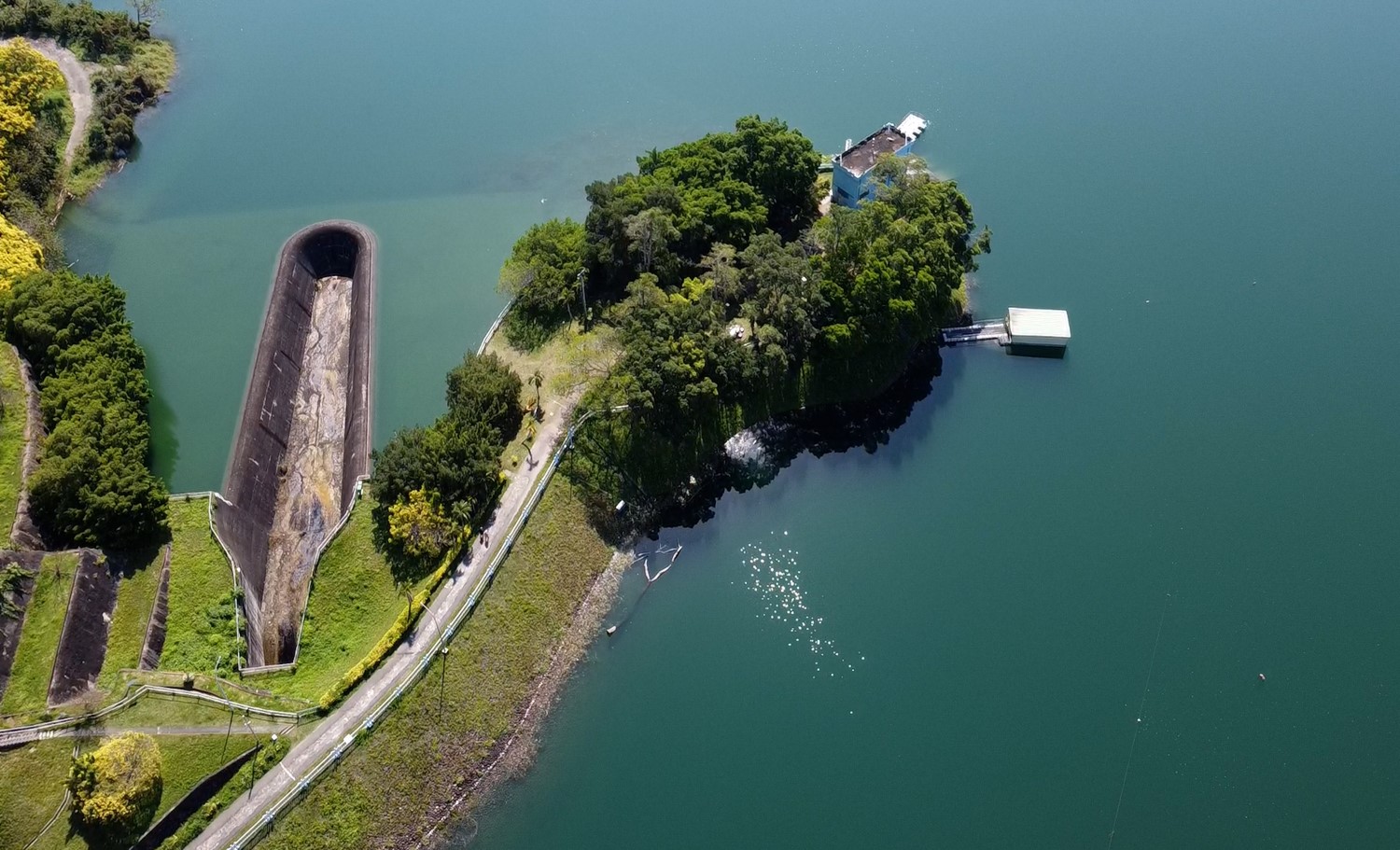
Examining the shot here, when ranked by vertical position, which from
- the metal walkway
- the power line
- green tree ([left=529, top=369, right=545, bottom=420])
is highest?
green tree ([left=529, top=369, right=545, bottom=420])

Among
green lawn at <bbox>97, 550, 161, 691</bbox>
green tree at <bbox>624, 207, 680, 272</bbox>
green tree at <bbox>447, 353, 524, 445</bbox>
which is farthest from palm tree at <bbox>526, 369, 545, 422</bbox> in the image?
green lawn at <bbox>97, 550, 161, 691</bbox>

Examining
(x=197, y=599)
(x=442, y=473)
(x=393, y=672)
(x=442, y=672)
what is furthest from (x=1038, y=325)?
(x=197, y=599)

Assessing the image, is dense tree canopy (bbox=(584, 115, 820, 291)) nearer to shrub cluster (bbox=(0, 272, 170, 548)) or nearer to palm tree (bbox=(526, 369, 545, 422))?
palm tree (bbox=(526, 369, 545, 422))

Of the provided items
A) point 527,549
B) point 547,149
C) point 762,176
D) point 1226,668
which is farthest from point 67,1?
point 1226,668

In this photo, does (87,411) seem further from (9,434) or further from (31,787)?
(31,787)

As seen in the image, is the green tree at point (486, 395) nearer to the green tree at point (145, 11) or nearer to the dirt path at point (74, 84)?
the dirt path at point (74, 84)

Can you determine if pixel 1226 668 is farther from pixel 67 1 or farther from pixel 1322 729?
pixel 67 1
